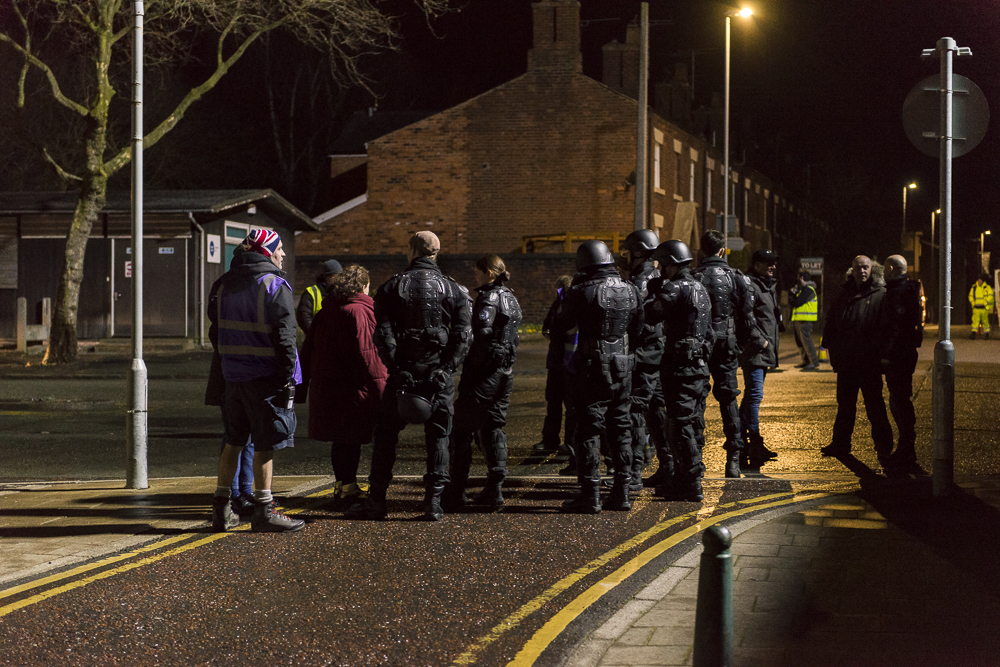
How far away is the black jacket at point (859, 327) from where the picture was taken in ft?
32.7

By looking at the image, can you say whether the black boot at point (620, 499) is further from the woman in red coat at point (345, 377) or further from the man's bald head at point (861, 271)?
the man's bald head at point (861, 271)

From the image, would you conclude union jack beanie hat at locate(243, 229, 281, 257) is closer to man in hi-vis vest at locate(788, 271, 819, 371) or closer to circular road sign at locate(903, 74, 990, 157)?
circular road sign at locate(903, 74, 990, 157)

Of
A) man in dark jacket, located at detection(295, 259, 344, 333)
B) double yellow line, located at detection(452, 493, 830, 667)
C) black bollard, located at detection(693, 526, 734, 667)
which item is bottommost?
double yellow line, located at detection(452, 493, 830, 667)

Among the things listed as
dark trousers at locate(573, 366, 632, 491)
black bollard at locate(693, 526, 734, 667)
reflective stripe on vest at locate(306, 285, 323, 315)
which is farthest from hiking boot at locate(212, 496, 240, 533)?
black bollard at locate(693, 526, 734, 667)

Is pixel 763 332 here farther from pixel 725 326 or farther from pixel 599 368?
pixel 599 368

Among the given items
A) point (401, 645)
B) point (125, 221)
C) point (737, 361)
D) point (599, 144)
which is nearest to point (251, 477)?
point (401, 645)

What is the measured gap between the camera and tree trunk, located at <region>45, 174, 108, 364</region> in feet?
73.0

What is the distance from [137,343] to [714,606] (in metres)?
6.53

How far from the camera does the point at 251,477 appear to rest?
7875 mm

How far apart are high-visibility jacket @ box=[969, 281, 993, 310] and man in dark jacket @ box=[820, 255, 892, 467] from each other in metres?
25.1

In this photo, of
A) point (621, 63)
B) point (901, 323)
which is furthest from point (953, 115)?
point (621, 63)

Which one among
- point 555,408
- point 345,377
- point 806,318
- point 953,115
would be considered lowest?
point 555,408

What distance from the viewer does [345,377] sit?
7809mm

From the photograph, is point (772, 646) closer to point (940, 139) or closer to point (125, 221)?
point (940, 139)
